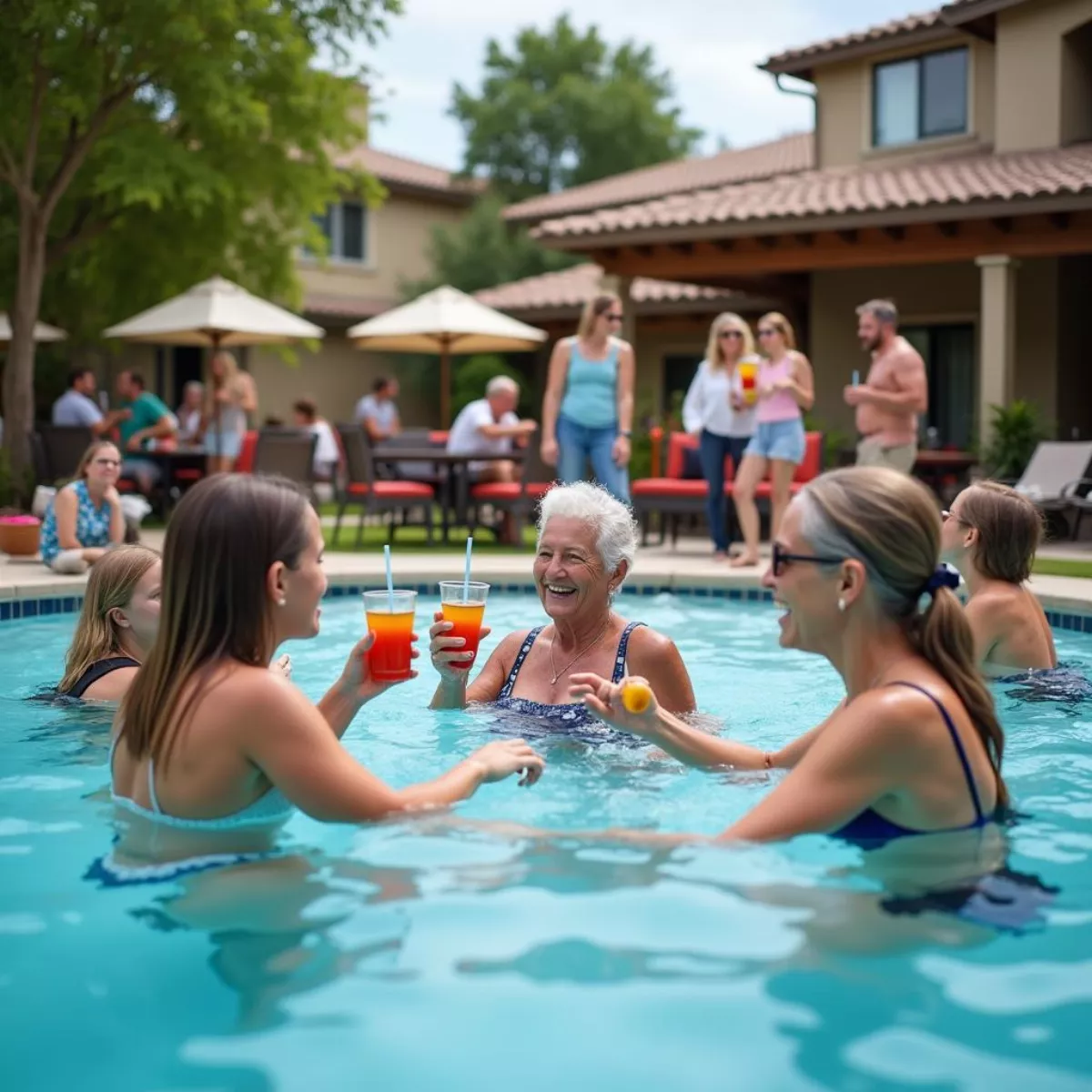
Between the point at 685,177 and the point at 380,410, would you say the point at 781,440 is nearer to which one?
the point at 380,410

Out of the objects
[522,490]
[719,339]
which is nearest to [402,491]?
[522,490]

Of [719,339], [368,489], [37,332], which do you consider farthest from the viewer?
[37,332]

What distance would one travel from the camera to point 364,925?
9.36 feet

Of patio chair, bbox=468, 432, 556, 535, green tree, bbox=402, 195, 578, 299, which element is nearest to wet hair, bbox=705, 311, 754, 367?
patio chair, bbox=468, 432, 556, 535

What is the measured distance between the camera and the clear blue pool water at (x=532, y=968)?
91.4 inches

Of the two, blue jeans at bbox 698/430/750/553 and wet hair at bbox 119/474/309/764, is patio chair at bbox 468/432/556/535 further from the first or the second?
wet hair at bbox 119/474/309/764

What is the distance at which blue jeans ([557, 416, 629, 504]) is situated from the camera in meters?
10.1

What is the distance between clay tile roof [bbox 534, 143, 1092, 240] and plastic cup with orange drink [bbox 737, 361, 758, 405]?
15.4 ft

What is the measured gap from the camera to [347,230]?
1152 inches

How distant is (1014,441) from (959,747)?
11.4 meters

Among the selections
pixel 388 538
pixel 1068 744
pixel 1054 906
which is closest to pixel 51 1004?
pixel 1054 906

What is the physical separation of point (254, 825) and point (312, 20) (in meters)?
14.7

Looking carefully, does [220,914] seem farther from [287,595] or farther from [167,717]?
[287,595]

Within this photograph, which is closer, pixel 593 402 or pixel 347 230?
pixel 593 402
